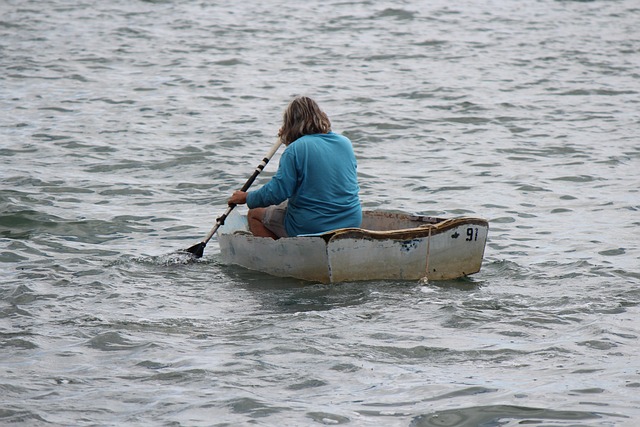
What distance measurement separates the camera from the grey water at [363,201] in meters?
6.14

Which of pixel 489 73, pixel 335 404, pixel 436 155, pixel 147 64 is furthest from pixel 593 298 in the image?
pixel 147 64

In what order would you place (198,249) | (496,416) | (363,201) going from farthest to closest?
(363,201) → (198,249) → (496,416)

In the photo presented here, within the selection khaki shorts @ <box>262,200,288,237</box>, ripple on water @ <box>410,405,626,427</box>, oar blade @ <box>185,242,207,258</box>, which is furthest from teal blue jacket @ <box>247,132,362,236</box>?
ripple on water @ <box>410,405,626,427</box>

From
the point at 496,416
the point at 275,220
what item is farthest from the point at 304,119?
the point at 496,416

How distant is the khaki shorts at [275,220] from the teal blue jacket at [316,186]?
12.3 inches

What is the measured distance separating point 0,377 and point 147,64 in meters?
14.1

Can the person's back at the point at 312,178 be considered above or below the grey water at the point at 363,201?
above

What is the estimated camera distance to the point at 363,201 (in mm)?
11680

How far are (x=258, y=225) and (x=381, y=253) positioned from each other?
1.42m

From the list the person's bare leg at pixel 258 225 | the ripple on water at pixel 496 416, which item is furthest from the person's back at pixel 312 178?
the ripple on water at pixel 496 416

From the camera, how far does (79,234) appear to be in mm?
10273

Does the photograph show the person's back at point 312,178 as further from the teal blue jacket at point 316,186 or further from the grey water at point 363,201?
the grey water at point 363,201

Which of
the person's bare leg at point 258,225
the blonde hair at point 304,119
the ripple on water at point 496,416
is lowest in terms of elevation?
the ripple on water at point 496,416

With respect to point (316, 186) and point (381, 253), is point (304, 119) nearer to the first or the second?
point (316, 186)
